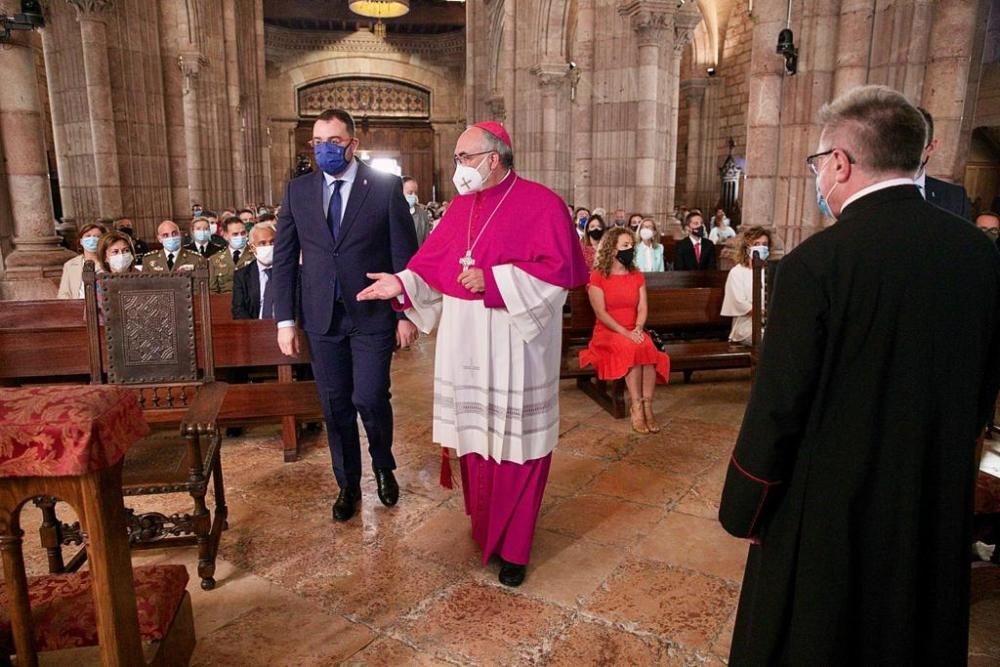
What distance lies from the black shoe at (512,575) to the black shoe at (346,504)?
1.00 metres

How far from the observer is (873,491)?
1.53m

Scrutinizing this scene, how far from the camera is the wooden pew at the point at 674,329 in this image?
18.1ft

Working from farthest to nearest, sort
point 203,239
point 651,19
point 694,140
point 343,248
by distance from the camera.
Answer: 1. point 694,140
2. point 651,19
3. point 203,239
4. point 343,248

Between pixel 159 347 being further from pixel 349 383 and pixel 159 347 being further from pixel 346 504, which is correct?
pixel 346 504

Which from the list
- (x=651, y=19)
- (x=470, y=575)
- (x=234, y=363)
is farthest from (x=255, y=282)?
(x=651, y=19)

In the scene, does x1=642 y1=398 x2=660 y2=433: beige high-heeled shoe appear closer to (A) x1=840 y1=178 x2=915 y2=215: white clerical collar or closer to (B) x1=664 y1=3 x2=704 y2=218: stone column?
(A) x1=840 y1=178 x2=915 y2=215: white clerical collar

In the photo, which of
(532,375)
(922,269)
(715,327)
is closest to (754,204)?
(715,327)

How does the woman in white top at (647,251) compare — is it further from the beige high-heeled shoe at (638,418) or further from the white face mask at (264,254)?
the white face mask at (264,254)

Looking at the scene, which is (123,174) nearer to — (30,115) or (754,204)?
(30,115)

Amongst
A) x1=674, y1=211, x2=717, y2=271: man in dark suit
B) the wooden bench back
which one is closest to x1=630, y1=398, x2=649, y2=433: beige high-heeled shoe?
the wooden bench back

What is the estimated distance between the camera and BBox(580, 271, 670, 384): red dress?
16.0 feet

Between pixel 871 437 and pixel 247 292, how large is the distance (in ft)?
14.0

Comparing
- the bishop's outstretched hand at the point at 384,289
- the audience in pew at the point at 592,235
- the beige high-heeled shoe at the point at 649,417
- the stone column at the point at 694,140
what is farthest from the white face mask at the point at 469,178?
the stone column at the point at 694,140

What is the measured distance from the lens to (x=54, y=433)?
54.6 inches
